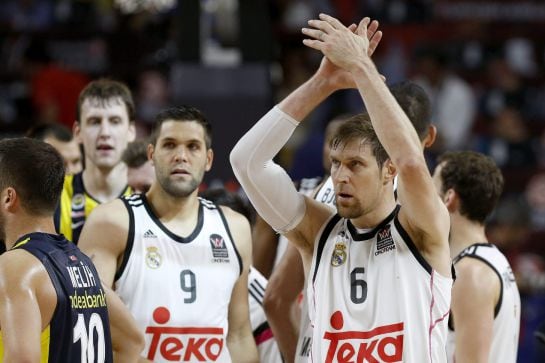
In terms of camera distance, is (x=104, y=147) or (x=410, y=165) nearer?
(x=410, y=165)

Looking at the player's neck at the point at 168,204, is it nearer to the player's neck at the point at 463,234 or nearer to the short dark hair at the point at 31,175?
the short dark hair at the point at 31,175

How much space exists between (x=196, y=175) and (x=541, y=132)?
893 centimetres

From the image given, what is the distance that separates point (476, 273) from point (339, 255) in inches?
44.4

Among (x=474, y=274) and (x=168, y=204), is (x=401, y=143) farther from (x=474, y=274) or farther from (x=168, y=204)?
(x=168, y=204)

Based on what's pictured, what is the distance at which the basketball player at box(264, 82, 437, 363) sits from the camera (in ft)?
18.8

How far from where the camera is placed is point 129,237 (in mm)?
5605

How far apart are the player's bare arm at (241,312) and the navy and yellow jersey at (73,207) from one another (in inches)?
40.2

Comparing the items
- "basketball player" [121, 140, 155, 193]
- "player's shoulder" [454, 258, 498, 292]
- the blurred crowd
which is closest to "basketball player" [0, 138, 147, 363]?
"player's shoulder" [454, 258, 498, 292]

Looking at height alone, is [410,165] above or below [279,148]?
below

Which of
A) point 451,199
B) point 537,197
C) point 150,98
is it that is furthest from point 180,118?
point 537,197

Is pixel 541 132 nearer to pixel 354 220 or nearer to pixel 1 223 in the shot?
pixel 354 220

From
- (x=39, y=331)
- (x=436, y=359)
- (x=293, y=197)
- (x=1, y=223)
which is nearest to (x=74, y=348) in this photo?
(x=39, y=331)

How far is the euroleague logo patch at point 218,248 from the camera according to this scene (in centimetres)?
579

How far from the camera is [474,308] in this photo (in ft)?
18.2
